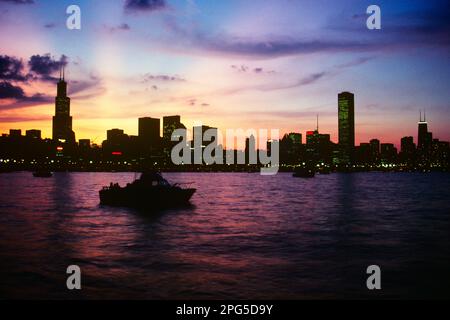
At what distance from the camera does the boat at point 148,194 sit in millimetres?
49188

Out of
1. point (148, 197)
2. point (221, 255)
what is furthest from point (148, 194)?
point (221, 255)

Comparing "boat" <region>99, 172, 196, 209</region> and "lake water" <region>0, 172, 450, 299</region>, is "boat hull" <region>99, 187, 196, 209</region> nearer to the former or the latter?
"boat" <region>99, 172, 196, 209</region>

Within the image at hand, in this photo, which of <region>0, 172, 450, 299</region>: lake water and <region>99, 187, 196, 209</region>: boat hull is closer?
<region>0, 172, 450, 299</region>: lake water

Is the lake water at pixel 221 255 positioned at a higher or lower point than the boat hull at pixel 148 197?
lower

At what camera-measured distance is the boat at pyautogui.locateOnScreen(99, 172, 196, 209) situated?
161 feet

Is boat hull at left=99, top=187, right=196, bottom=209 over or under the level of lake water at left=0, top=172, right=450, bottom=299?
over

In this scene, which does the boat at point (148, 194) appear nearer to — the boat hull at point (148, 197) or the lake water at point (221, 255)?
the boat hull at point (148, 197)

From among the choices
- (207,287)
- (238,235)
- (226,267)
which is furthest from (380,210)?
(207,287)

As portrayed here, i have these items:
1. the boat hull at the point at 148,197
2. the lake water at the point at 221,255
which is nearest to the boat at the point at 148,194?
the boat hull at the point at 148,197

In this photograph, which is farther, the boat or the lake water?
the boat

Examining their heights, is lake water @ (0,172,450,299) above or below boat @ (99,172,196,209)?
below

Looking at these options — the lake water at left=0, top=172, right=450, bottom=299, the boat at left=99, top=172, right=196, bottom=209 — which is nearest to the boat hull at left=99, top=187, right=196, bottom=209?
the boat at left=99, top=172, right=196, bottom=209
